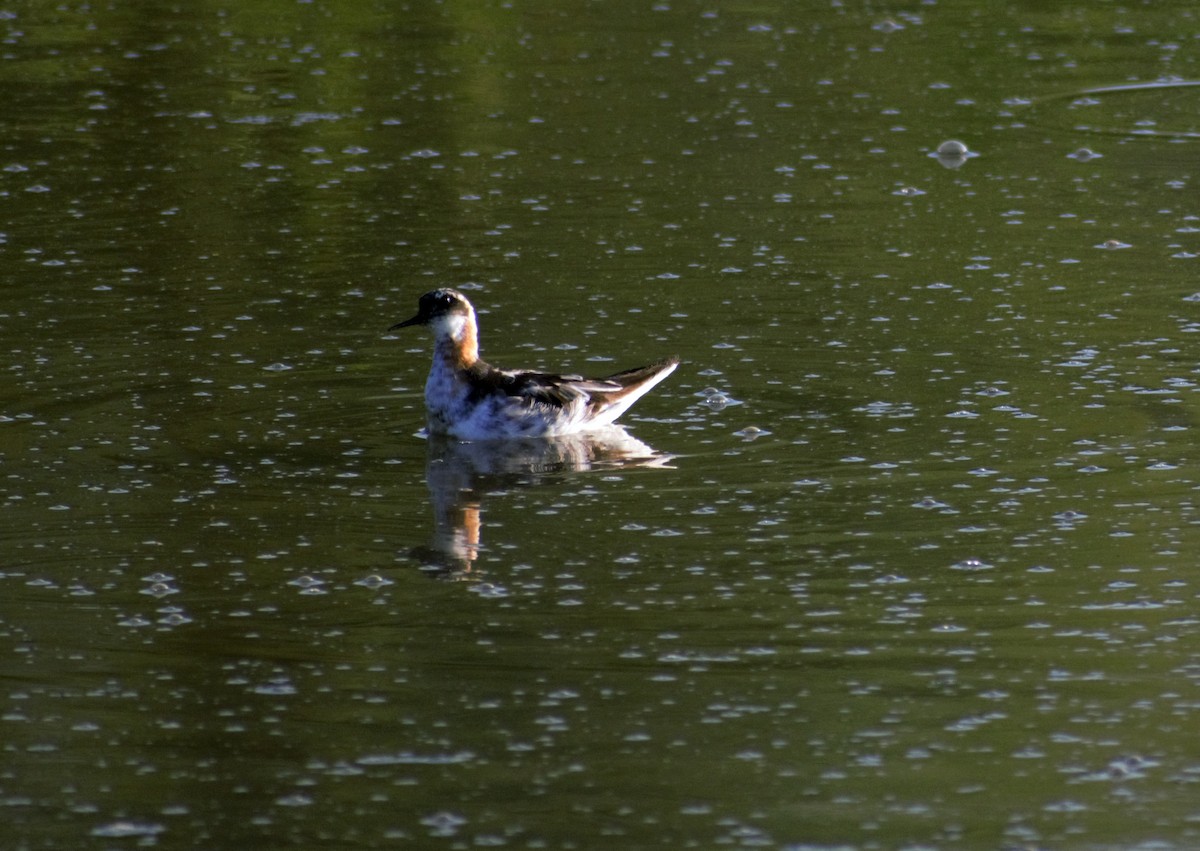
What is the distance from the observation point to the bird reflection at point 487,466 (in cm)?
821

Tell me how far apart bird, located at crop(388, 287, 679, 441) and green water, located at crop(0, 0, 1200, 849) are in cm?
18

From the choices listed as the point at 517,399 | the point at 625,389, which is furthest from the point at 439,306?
the point at 625,389

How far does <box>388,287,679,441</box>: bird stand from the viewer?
32.2 feet

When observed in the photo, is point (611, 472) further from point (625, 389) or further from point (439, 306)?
point (439, 306)

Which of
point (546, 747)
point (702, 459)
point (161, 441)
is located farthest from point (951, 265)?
point (546, 747)

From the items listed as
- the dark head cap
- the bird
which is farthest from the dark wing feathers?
the dark head cap

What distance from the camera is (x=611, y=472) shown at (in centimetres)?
920

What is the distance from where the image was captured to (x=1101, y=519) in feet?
27.0

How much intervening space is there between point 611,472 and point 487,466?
64 cm

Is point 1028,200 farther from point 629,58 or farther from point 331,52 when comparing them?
point 331,52

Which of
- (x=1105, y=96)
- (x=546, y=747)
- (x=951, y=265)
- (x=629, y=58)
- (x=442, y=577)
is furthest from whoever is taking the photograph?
(x=629, y=58)

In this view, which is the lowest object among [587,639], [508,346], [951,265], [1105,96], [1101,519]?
[587,639]

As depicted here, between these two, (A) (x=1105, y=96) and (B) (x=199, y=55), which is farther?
(B) (x=199, y=55)

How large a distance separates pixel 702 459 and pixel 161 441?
2446mm
